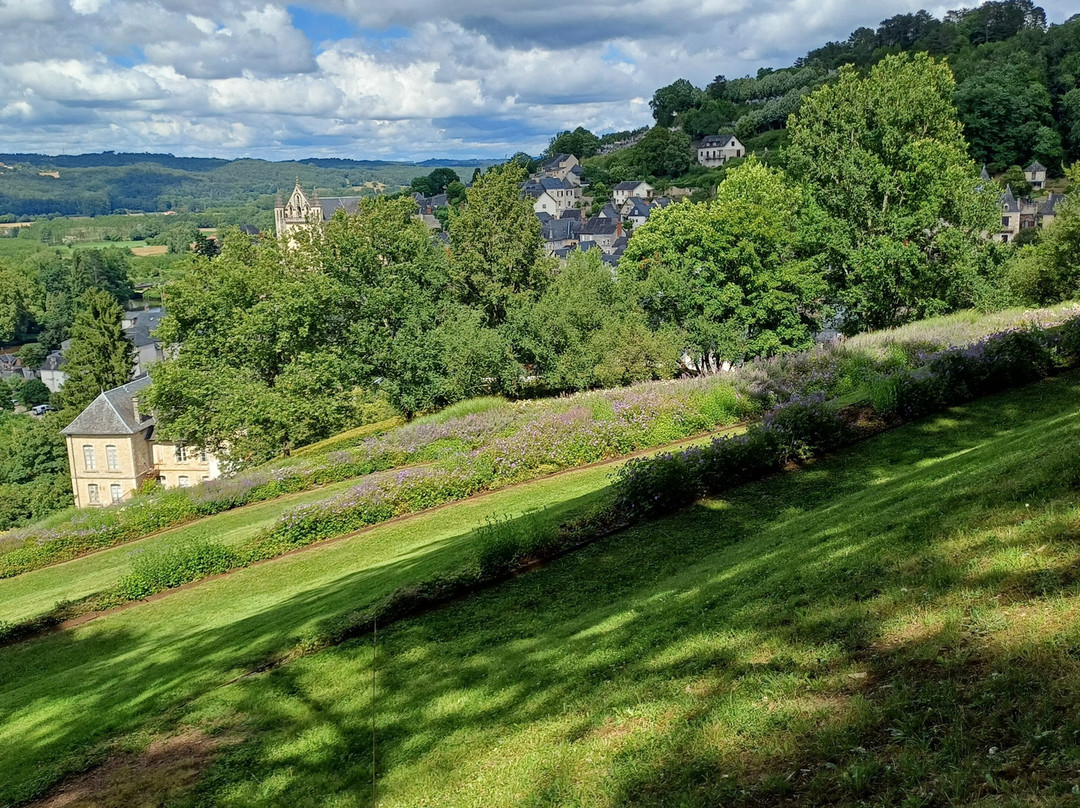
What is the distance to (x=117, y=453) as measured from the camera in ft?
144

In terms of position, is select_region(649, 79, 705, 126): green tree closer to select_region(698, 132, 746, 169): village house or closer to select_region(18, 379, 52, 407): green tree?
select_region(698, 132, 746, 169): village house

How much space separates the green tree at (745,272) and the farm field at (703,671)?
17.7 meters

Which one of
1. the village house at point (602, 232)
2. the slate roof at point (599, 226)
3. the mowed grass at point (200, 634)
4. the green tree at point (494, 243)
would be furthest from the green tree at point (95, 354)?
the slate roof at point (599, 226)

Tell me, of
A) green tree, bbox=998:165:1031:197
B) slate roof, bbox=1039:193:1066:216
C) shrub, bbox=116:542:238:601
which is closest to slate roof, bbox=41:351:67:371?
shrub, bbox=116:542:238:601

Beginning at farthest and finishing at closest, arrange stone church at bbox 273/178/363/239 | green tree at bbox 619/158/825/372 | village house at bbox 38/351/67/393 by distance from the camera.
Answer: stone church at bbox 273/178/363/239 → village house at bbox 38/351/67/393 → green tree at bbox 619/158/825/372

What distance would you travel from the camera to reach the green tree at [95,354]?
59219mm

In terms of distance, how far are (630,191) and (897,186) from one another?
106m

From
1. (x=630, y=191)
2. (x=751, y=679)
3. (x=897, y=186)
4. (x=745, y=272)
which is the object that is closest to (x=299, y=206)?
(x=630, y=191)

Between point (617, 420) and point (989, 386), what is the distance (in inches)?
292

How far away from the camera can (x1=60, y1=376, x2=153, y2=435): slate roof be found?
4346cm

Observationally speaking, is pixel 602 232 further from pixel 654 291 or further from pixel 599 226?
pixel 654 291

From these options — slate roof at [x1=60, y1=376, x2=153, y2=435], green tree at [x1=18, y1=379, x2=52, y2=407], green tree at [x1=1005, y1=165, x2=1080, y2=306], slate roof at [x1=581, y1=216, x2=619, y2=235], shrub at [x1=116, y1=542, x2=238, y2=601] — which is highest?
slate roof at [x1=581, y1=216, x2=619, y2=235]

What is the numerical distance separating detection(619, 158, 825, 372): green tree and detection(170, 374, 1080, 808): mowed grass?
64.0 feet

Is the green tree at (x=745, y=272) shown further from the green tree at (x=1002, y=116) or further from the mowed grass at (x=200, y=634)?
the green tree at (x=1002, y=116)
